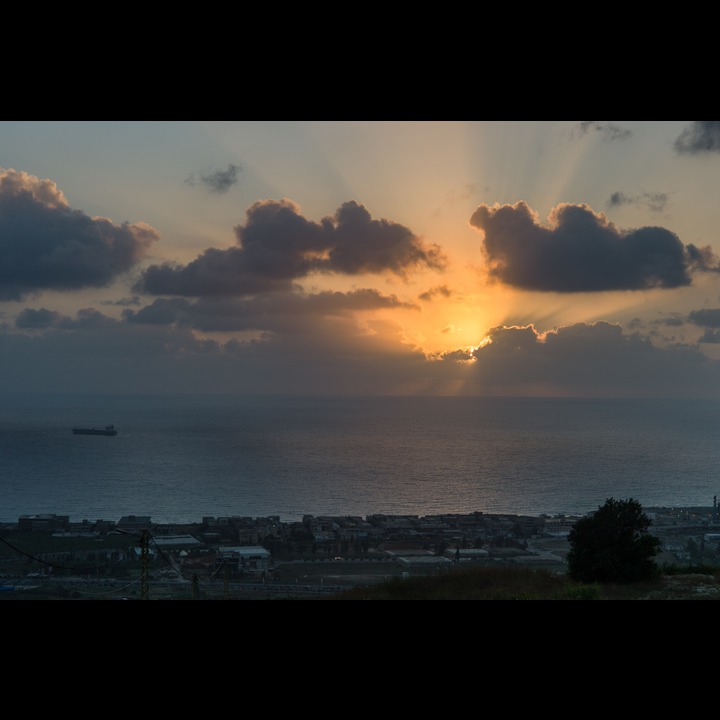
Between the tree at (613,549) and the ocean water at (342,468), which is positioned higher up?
the ocean water at (342,468)

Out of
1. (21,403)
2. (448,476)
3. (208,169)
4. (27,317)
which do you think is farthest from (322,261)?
(21,403)

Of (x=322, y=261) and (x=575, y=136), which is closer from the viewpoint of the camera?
(x=575, y=136)

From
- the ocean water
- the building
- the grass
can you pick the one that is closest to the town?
the building

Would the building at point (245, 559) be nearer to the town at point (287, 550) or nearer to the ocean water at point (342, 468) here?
the town at point (287, 550)

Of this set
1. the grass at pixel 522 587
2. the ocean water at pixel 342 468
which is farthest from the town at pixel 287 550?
the ocean water at pixel 342 468

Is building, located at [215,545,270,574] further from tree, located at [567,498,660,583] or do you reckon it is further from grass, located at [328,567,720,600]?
tree, located at [567,498,660,583]
